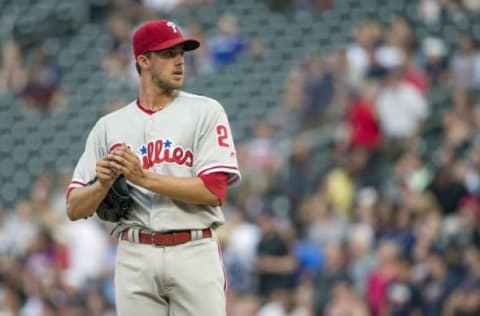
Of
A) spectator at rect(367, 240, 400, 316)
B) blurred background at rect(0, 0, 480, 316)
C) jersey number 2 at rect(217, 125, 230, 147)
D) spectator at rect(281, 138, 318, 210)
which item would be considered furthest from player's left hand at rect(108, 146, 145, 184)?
spectator at rect(281, 138, 318, 210)

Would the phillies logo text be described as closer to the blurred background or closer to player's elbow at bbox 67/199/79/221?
player's elbow at bbox 67/199/79/221

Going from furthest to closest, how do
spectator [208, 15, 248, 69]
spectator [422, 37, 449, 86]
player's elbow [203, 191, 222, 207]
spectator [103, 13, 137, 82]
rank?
1. spectator [103, 13, 137, 82]
2. spectator [208, 15, 248, 69]
3. spectator [422, 37, 449, 86]
4. player's elbow [203, 191, 222, 207]

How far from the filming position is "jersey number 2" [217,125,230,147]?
6.07 m

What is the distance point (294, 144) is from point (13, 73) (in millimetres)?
4959

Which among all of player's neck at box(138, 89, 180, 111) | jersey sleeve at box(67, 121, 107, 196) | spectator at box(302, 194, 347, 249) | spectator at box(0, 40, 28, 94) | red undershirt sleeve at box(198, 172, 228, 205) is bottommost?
spectator at box(302, 194, 347, 249)

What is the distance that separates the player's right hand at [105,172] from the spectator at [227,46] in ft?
36.0

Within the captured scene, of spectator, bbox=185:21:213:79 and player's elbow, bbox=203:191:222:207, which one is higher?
player's elbow, bbox=203:191:222:207

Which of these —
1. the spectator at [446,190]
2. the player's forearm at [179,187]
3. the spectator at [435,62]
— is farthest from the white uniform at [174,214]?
the spectator at [435,62]

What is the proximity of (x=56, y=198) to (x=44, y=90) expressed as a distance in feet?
8.09

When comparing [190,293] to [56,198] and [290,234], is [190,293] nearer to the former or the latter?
[290,234]

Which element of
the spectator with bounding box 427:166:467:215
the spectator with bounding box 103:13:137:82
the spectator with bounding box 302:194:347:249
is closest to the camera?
the spectator with bounding box 427:166:467:215

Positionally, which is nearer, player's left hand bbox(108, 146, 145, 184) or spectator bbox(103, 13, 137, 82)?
player's left hand bbox(108, 146, 145, 184)

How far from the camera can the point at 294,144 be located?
48.1 feet

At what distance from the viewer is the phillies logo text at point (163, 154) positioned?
6.07 metres
